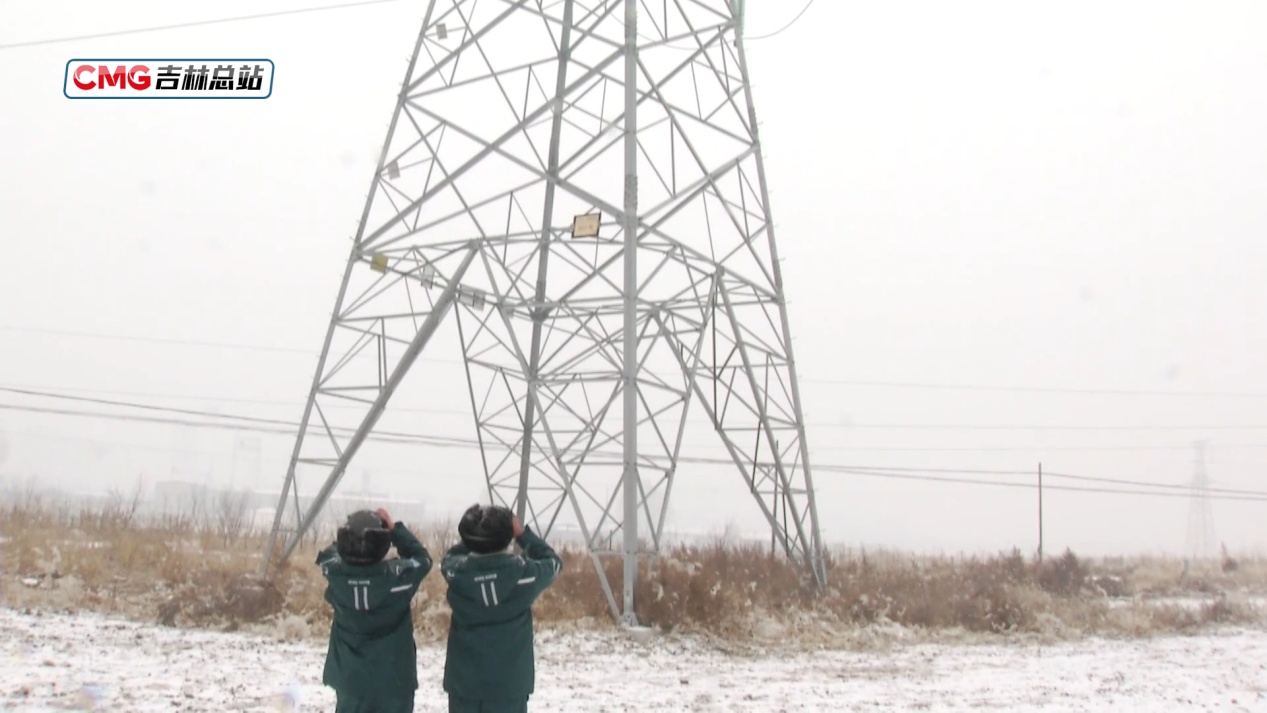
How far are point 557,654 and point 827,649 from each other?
10.7 feet

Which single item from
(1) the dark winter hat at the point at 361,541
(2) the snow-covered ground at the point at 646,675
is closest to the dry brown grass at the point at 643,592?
(2) the snow-covered ground at the point at 646,675

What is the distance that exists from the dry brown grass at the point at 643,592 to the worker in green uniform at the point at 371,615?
18.1ft

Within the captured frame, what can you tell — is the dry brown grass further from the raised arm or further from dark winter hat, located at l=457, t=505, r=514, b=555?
dark winter hat, located at l=457, t=505, r=514, b=555

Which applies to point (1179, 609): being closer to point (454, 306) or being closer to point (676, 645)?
point (676, 645)

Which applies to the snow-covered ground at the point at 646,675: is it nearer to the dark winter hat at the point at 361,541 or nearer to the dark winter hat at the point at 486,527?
the dark winter hat at the point at 361,541

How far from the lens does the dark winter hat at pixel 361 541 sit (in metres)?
4.77

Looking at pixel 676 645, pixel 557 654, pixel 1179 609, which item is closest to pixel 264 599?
pixel 557 654

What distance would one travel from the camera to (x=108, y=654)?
8883 mm

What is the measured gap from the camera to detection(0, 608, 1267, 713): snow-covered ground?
7605mm

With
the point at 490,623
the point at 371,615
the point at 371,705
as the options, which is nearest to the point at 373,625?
the point at 371,615

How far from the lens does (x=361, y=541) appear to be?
4.77 m

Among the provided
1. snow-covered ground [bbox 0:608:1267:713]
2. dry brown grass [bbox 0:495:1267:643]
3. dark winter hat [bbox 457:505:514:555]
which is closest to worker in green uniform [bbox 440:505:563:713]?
dark winter hat [bbox 457:505:514:555]

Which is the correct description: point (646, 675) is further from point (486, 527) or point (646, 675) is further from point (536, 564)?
point (486, 527)

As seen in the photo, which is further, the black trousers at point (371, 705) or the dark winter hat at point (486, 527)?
the black trousers at point (371, 705)
